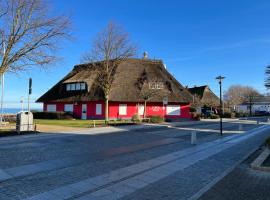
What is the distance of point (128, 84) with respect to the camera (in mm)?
40344

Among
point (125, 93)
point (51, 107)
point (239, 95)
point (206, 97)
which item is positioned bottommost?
point (51, 107)

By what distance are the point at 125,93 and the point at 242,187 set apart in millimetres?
32412

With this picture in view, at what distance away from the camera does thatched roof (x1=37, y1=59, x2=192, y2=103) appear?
38.7 meters

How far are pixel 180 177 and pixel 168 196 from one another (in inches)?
A: 73.5

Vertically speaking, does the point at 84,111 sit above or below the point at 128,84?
below

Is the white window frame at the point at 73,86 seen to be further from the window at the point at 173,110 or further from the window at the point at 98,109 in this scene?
the window at the point at 173,110

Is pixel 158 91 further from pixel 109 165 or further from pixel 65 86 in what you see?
pixel 109 165

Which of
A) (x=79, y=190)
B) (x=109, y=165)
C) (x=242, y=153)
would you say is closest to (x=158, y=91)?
(x=242, y=153)

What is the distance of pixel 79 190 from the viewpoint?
6633mm

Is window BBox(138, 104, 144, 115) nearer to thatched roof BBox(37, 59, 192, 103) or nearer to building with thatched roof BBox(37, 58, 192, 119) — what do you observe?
building with thatched roof BBox(37, 58, 192, 119)

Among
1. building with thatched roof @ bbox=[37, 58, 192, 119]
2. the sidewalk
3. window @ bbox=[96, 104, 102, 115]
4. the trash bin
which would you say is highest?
building with thatched roof @ bbox=[37, 58, 192, 119]

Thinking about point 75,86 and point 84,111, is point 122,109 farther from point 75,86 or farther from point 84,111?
point 75,86

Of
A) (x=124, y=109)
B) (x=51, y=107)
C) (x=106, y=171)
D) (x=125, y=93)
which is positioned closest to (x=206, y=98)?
(x=124, y=109)

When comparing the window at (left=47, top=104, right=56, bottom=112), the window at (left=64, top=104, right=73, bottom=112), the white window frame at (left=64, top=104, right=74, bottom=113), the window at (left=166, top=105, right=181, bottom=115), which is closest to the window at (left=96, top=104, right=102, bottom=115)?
the white window frame at (left=64, top=104, right=74, bottom=113)
